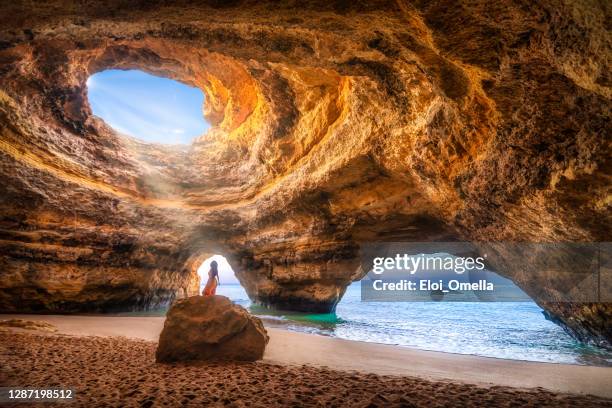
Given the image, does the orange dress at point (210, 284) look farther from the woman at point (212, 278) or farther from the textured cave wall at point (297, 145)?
the textured cave wall at point (297, 145)

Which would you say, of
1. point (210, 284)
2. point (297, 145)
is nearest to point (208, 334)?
point (210, 284)

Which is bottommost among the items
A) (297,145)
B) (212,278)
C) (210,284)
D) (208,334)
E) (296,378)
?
(296,378)

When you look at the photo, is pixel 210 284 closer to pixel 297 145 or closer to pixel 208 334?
pixel 208 334

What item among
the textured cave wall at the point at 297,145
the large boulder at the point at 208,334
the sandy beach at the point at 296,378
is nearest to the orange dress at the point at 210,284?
the sandy beach at the point at 296,378

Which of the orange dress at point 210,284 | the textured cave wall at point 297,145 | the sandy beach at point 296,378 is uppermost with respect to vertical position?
the textured cave wall at point 297,145

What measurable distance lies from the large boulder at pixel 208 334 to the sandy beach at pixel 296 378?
8.8 inches

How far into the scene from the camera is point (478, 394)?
9.91 feet

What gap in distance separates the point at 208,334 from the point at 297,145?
28.8 ft

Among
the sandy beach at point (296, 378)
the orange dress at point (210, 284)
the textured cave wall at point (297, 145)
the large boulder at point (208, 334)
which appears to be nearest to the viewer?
the sandy beach at point (296, 378)

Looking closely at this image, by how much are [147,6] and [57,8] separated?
0.83 m

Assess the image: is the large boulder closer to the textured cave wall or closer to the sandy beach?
the sandy beach

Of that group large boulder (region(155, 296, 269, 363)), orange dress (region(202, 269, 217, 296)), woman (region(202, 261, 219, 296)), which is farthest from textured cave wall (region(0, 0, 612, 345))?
orange dress (region(202, 269, 217, 296))

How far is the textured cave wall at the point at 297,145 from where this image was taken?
371 centimetres

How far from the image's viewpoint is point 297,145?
39.3 ft
